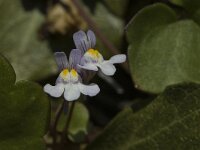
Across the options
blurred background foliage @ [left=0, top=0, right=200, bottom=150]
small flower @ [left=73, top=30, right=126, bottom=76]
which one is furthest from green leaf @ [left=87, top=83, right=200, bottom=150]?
small flower @ [left=73, top=30, right=126, bottom=76]

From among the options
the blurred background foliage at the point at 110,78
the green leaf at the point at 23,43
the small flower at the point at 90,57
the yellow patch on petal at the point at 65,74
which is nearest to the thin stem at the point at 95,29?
the blurred background foliage at the point at 110,78

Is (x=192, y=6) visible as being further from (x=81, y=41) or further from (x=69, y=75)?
(x=69, y=75)

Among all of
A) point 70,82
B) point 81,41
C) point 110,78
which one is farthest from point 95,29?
point 70,82

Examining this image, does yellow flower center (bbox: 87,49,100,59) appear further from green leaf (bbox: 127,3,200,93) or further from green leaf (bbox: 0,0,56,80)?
green leaf (bbox: 0,0,56,80)

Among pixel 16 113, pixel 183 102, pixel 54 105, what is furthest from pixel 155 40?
pixel 16 113

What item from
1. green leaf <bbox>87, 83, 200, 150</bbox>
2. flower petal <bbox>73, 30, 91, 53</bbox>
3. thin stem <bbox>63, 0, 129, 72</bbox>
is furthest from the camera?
thin stem <bbox>63, 0, 129, 72</bbox>

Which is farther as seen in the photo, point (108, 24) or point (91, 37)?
point (108, 24)

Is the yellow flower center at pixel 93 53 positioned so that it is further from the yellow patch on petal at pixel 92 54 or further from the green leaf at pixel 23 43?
the green leaf at pixel 23 43

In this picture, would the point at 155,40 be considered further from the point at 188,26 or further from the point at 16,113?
the point at 16,113
